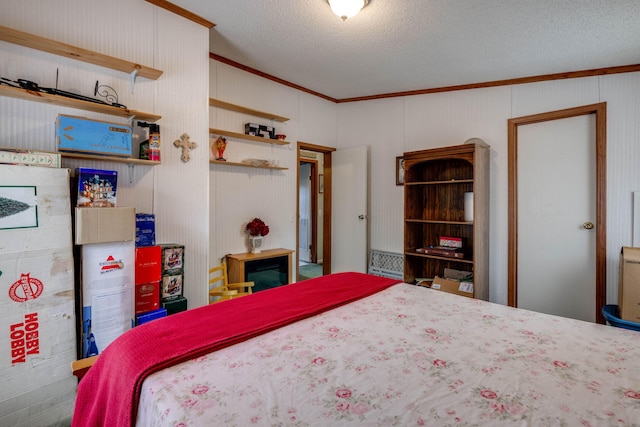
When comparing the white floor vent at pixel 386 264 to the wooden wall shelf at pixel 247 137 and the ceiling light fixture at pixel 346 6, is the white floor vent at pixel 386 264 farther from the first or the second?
the ceiling light fixture at pixel 346 6

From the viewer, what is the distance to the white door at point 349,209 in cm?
436

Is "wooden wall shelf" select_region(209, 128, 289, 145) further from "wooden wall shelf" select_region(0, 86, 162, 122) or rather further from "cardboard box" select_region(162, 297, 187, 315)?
"cardboard box" select_region(162, 297, 187, 315)

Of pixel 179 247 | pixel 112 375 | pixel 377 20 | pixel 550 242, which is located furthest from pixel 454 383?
pixel 550 242

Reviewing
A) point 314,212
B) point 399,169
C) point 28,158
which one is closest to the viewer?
point 28,158

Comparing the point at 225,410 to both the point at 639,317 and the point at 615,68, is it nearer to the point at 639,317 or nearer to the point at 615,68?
the point at 639,317

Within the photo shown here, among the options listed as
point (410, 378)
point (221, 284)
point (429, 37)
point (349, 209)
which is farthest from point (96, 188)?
point (349, 209)

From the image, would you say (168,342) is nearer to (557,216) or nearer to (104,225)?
(104,225)

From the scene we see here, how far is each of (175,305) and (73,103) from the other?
1490 millimetres

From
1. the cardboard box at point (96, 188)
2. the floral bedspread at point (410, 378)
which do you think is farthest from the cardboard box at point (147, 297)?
the floral bedspread at point (410, 378)

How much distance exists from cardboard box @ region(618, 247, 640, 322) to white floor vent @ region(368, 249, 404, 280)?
2163 millimetres

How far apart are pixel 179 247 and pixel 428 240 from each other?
296 cm

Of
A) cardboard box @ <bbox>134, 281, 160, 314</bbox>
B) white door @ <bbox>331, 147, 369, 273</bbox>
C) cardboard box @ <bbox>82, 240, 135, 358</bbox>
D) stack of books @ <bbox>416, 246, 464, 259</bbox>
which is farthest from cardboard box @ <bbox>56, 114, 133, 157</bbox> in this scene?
stack of books @ <bbox>416, 246, 464, 259</bbox>

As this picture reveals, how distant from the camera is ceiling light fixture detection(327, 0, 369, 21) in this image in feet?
7.09

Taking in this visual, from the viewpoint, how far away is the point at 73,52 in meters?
1.92
